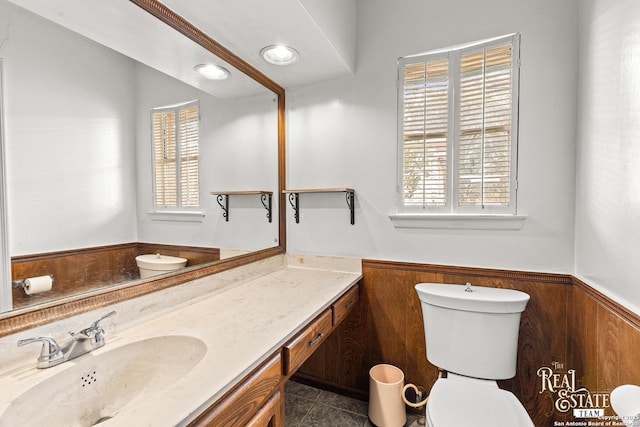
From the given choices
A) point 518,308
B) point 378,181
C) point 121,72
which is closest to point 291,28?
point 121,72

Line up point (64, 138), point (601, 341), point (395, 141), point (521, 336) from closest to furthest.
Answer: point (64, 138) → point (601, 341) → point (521, 336) → point (395, 141)

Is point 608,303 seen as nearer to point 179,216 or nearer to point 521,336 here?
point 521,336

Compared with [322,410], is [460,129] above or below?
above

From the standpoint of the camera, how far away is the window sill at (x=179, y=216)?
1.26m

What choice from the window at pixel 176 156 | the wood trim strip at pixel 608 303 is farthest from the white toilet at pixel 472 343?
the window at pixel 176 156

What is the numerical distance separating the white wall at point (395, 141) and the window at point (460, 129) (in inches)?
2.2

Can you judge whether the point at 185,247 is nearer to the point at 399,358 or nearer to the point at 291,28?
the point at 291,28

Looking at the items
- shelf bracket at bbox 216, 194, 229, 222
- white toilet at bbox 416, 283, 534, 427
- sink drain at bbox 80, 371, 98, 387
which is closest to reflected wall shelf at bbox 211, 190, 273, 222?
shelf bracket at bbox 216, 194, 229, 222

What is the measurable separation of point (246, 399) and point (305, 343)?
1.19ft

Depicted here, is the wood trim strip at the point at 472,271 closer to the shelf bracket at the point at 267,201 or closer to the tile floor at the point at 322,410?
the shelf bracket at the point at 267,201

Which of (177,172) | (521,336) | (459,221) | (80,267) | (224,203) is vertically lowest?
(521,336)

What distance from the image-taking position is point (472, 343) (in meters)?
1.42

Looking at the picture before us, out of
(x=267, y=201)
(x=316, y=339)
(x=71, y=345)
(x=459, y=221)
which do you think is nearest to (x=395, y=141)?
(x=459, y=221)

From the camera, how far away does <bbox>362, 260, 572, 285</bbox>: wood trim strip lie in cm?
148
